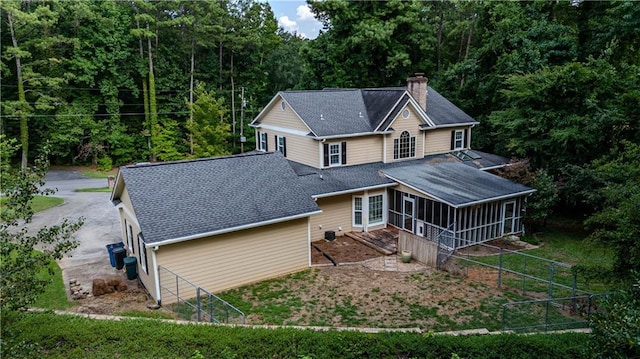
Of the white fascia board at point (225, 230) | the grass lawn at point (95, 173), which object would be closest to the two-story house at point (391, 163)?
the white fascia board at point (225, 230)

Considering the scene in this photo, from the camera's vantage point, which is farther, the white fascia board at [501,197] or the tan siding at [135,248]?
the white fascia board at [501,197]

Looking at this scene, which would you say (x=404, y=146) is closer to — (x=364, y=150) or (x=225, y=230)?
(x=364, y=150)

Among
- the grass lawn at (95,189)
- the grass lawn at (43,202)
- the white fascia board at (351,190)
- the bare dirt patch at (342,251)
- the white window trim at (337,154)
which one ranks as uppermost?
the white window trim at (337,154)

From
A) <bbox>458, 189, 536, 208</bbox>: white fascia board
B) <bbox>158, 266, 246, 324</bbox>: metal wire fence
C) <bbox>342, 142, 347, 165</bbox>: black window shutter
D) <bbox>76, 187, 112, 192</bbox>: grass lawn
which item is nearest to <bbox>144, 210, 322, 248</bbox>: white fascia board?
<bbox>158, 266, 246, 324</bbox>: metal wire fence

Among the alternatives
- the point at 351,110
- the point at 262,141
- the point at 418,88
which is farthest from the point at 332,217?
the point at 418,88

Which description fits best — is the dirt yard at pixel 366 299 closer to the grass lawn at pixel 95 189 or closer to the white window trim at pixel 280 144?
the white window trim at pixel 280 144

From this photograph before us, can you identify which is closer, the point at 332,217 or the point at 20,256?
the point at 20,256
